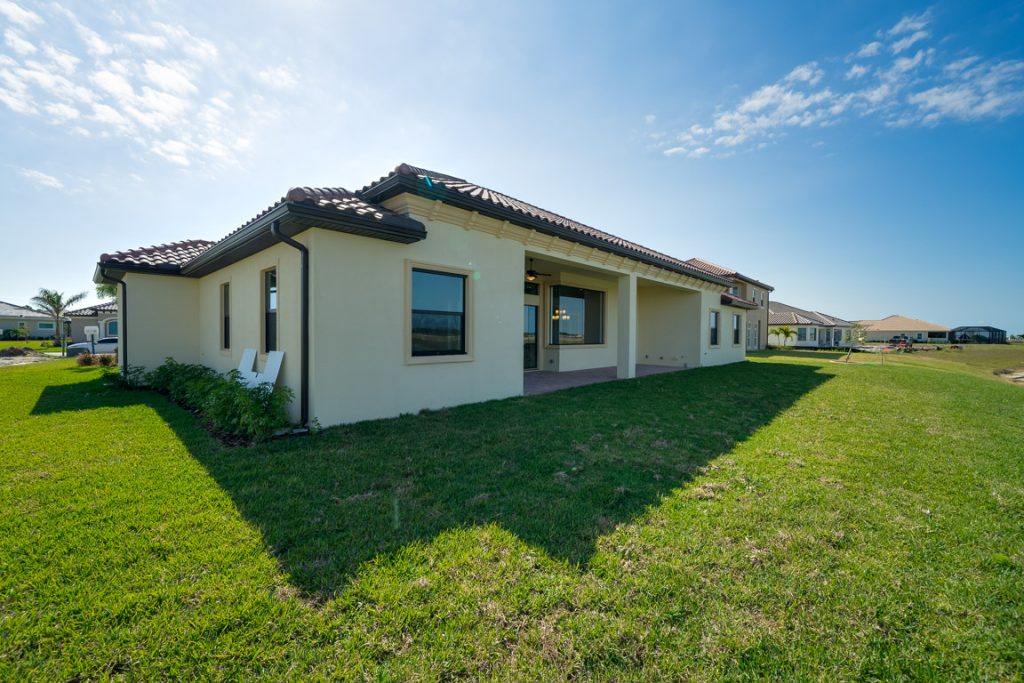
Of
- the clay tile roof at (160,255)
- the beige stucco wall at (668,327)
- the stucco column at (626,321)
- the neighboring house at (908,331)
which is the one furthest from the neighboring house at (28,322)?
the neighboring house at (908,331)

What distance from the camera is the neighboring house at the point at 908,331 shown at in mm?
58562

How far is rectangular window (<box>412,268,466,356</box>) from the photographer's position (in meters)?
6.40

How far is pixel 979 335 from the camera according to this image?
194 feet

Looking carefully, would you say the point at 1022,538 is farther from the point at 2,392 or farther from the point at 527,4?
the point at 2,392

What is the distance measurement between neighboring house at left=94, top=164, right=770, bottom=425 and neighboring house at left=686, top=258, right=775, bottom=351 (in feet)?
67.7

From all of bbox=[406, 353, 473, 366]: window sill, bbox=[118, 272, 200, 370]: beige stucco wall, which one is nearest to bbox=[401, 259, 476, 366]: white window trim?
bbox=[406, 353, 473, 366]: window sill

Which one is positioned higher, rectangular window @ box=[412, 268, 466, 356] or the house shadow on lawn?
rectangular window @ box=[412, 268, 466, 356]

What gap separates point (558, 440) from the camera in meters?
5.07

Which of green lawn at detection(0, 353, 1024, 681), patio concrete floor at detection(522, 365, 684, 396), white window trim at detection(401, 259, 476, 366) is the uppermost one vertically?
white window trim at detection(401, 259, 476, 366)

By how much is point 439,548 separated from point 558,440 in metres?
2.70

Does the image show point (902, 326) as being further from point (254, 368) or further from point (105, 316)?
point (105, 316)

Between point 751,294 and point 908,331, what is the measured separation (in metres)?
50.1

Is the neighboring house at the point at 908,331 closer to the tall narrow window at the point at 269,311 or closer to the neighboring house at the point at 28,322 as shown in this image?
the tall narrow window at the point at 269,311

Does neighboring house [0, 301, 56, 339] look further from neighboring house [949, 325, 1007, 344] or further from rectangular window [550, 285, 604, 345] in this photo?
neighboring house [949, 325, 1007, 344]
